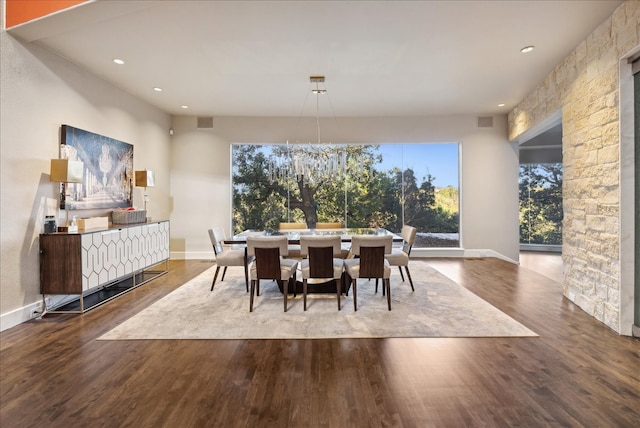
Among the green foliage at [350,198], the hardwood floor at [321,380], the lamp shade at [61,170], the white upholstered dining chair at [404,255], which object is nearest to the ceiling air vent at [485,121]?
the green foliage at [350,198]

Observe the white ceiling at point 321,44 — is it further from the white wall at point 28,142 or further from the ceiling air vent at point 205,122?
the ceiling air vent at point 205,122

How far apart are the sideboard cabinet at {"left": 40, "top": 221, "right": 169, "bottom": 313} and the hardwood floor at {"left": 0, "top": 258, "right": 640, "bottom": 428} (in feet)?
1.60

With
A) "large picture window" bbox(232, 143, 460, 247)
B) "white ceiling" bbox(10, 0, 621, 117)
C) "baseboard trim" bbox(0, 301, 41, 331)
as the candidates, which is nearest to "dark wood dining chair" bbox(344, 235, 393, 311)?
"white ceiling" bbox(10, 0, 621, 117)

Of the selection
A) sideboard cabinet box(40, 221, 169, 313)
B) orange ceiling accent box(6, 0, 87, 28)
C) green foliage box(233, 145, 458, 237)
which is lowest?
sideboard cabinet box(40, 221, 169, 313)

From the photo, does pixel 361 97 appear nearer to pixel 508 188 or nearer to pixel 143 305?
pixel 508 188

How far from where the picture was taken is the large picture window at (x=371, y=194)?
7.25 metres

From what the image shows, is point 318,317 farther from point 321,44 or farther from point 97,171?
point 97,171

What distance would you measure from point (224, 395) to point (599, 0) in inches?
181

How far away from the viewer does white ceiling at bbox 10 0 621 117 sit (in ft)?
10.0

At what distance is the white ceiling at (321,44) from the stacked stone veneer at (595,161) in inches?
10.1

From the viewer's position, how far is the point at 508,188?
703 centimetres

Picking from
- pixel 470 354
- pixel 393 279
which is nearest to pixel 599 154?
pixel 470 354

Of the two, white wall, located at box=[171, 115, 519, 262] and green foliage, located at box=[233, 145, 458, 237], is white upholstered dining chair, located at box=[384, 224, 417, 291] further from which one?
white wall, located at box=[171, 115, 519, 262]

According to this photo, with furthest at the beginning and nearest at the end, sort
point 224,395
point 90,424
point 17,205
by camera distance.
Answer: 1. point 17,205
2. point 224,395
3. point 90,424
